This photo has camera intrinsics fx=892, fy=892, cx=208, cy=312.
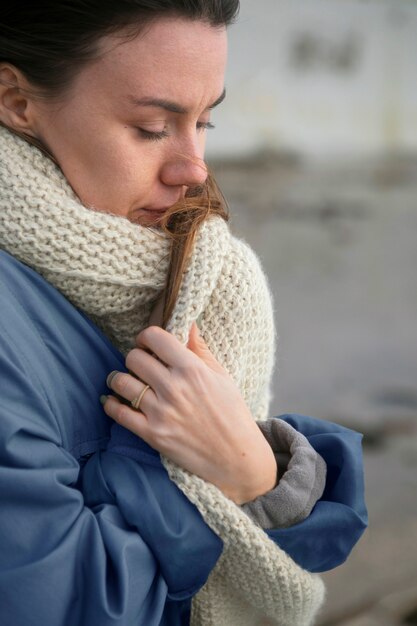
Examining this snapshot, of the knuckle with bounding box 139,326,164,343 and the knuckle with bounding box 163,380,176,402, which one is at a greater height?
the knuckle with bounding box 139,326,164,343

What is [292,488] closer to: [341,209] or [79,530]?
[79,530]

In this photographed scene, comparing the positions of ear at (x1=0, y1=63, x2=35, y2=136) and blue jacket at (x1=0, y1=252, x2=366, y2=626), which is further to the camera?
ear at (x1=0, y1=63, x2=35, y2=136)

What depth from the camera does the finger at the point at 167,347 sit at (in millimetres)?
1446

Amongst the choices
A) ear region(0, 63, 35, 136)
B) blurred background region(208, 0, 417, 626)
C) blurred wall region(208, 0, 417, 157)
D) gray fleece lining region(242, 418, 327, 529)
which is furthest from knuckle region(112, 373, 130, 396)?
blurred wall region(208, 0, 417, 157)

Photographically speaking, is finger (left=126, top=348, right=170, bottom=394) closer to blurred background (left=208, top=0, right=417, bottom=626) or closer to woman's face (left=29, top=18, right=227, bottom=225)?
woman's face (left=29, top=18, right=227, bottom=225)

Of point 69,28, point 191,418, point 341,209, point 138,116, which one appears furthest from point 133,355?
point 341,209

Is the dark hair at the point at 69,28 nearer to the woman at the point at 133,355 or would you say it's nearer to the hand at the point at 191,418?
the woman at the point at 133,355

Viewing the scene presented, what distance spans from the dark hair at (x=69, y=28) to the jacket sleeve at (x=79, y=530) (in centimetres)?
31

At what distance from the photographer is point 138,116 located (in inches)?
59.2

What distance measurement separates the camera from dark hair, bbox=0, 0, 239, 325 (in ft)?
4.80

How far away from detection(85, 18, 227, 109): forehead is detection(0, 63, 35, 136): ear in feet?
0.42

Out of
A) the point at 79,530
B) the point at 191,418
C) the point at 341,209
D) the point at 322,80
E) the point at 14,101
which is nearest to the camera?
the point at 79,530

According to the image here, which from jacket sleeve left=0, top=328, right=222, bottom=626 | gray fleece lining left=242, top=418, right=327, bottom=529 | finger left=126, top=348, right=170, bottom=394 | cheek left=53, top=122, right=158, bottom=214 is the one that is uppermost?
cheek left=53, top=122, right=158, bottom=214

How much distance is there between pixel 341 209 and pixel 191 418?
968cm
